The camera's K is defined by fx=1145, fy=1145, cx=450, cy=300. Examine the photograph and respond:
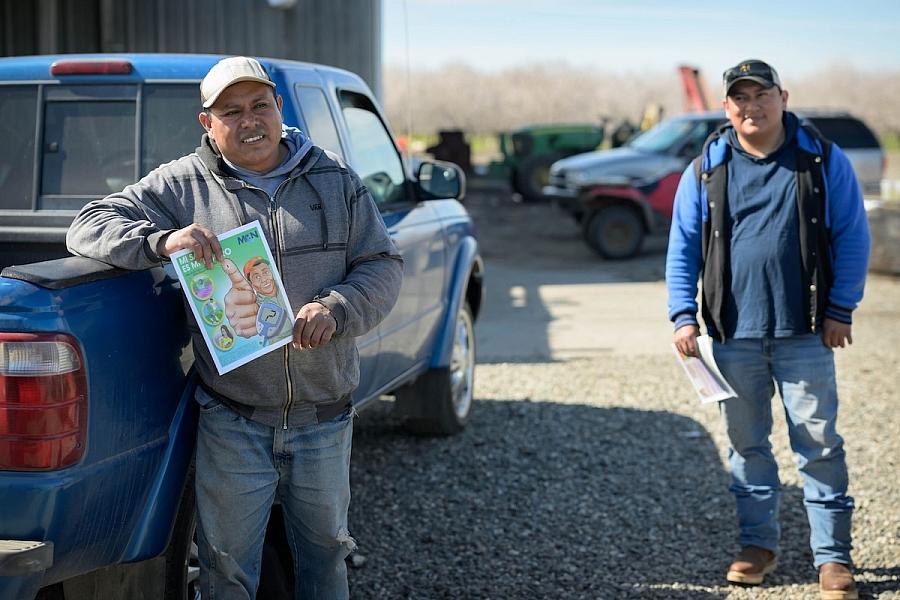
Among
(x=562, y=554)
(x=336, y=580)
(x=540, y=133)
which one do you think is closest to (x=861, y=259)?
(x=562, y=554)

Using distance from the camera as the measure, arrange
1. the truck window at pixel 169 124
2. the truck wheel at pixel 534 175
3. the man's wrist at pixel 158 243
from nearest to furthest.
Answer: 1. the man's wrist at pixel 158 243
2. the truck window at pixel 169 124
3. the truck wheel at pixel 534 175

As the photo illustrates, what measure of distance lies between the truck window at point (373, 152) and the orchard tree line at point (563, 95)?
61211mm

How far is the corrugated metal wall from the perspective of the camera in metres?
13.6

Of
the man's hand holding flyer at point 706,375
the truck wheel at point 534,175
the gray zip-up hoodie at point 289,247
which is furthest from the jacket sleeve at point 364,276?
the truck wheel at point 534,175

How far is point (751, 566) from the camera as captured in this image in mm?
4352

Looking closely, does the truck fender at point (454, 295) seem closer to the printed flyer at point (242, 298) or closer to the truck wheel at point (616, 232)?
the printed flyer at point (242, 298)

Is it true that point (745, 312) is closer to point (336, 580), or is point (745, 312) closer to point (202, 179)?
point (336, 580)

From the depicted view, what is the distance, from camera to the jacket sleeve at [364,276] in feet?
9.80

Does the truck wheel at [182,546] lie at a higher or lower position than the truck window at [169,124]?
lower

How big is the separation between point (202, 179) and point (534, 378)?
5194 millimetres

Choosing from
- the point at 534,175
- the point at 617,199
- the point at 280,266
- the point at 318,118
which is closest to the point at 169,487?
the point at 280,266

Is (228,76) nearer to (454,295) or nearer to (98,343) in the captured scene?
(98,343)

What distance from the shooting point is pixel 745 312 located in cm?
420

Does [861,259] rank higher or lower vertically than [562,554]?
higher
